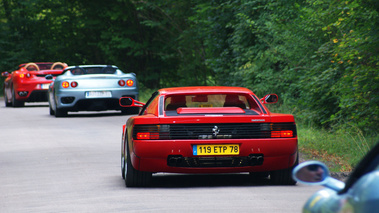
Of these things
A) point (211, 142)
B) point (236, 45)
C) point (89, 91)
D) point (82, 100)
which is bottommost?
point (82, 100)

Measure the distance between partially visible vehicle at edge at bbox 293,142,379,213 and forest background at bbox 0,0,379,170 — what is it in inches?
263

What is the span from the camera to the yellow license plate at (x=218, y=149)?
327 inches

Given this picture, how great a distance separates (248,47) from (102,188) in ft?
47.7

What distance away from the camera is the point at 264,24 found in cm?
2081

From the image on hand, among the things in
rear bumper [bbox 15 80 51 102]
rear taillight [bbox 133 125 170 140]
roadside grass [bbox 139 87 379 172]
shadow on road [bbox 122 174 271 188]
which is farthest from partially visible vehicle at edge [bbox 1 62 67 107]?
rear taillight [bbox 133 125 170 140]

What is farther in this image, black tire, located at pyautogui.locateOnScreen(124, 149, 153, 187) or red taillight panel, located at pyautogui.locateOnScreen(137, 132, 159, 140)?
black tire, located at pyautogui.locateOnScreen(124, 149, 153, 187)

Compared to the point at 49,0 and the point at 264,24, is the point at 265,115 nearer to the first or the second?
the point at 264,24

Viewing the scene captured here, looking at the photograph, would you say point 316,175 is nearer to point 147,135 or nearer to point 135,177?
point 147,135

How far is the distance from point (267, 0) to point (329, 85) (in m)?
6.65

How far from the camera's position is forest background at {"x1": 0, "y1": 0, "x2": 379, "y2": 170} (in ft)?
39.5

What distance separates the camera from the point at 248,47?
75.0 feet

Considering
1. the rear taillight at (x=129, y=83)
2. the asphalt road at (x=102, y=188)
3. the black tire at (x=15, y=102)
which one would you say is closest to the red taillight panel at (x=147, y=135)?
the asphalt road at (x=102, y=188)

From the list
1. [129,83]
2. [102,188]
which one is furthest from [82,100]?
[102,188]

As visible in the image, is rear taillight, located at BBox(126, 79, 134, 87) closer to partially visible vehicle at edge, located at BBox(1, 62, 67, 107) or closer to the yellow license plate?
partially visible vehicle at edge, located at BBox(1, 62, 67, 107)
